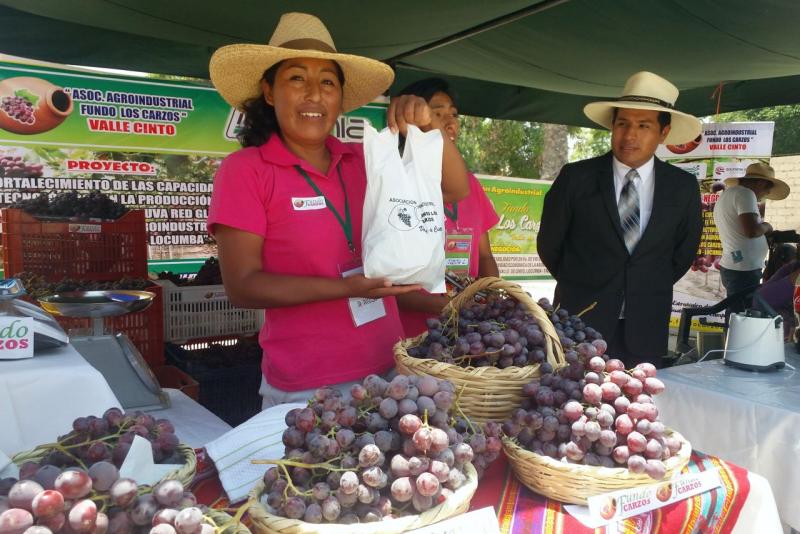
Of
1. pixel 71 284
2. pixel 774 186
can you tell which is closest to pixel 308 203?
pixel 71 284

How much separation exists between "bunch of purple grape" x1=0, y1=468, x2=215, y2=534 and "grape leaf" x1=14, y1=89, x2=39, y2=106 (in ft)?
13.2

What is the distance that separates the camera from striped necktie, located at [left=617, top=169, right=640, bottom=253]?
2.89m

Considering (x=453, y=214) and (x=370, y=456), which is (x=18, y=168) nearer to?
(x=453, y=214)

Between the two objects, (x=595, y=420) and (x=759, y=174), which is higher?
(x=759, y=174)

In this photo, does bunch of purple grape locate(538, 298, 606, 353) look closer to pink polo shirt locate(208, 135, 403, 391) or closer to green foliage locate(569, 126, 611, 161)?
pink polo shirt locate(208, 135, 403, 391)

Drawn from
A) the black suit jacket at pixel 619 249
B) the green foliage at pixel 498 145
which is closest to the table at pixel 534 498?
the black suit jacket at pixel 619 249

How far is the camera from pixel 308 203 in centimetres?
171

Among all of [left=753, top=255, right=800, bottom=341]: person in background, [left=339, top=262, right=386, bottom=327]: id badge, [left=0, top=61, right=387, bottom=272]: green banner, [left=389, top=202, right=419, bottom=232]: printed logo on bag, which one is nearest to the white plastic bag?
[left=389, top=202, right=419, bottom=232]: printed logo on bag

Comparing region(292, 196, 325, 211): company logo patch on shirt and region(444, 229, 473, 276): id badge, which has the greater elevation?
region(292, 196, 325, 211): company logo patch on shirt

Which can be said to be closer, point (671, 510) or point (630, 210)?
point (671, 510)

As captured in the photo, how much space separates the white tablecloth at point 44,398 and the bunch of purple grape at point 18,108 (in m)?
3.11

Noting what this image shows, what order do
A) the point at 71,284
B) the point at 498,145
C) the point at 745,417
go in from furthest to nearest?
A: the point at 498,145 → the point at 71,284 → the point at 745,417

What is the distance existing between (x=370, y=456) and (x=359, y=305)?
867mm

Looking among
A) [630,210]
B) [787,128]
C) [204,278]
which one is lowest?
[204,278]
